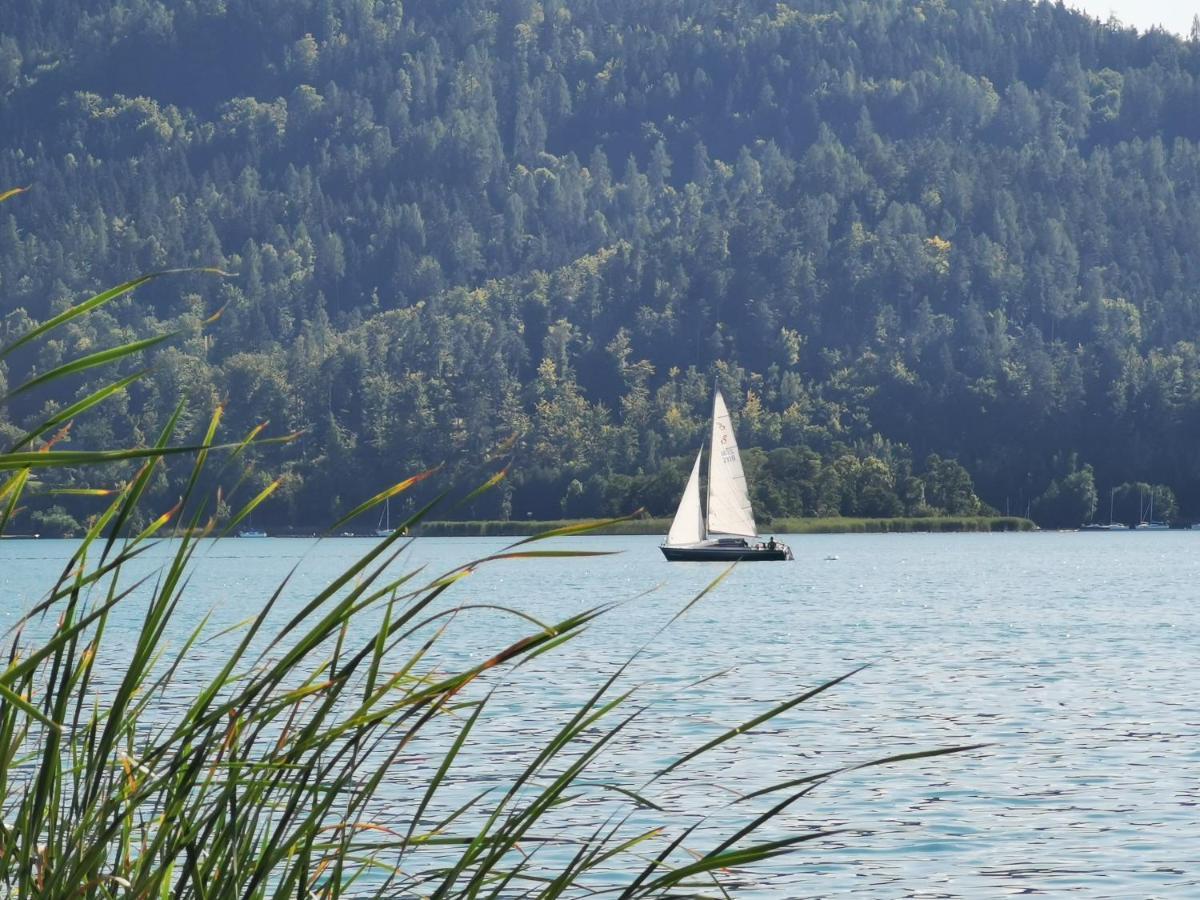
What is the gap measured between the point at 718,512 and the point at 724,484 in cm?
128

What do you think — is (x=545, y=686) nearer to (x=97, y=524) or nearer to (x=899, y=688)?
(x=899, y=688)

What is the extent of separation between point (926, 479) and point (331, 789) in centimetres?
18094

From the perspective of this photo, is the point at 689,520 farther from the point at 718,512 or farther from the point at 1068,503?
the point at 1068,503

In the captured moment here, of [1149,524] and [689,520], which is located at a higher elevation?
[1149,524]

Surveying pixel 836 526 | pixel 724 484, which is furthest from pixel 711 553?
pixel 836 526

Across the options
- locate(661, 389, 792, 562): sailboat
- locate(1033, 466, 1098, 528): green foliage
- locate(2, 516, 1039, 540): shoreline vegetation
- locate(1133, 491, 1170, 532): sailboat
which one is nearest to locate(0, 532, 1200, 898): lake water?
locate(661, 389, 792, 562): sailboat

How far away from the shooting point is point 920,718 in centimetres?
2722

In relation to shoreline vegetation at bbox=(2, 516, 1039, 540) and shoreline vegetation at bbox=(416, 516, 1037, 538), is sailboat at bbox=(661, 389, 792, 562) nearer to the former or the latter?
shoreline vegetation at bbox=(2, 516, 1039, 540)

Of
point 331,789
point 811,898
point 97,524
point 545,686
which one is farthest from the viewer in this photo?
point 545,686

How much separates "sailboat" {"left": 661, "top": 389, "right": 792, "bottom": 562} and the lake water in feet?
41.0

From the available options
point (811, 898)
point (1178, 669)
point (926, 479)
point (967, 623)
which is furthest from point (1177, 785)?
point (926, 479)

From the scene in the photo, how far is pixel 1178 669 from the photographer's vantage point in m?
35.6

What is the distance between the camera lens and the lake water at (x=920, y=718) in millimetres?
16328

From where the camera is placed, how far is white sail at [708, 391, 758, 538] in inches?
3327
